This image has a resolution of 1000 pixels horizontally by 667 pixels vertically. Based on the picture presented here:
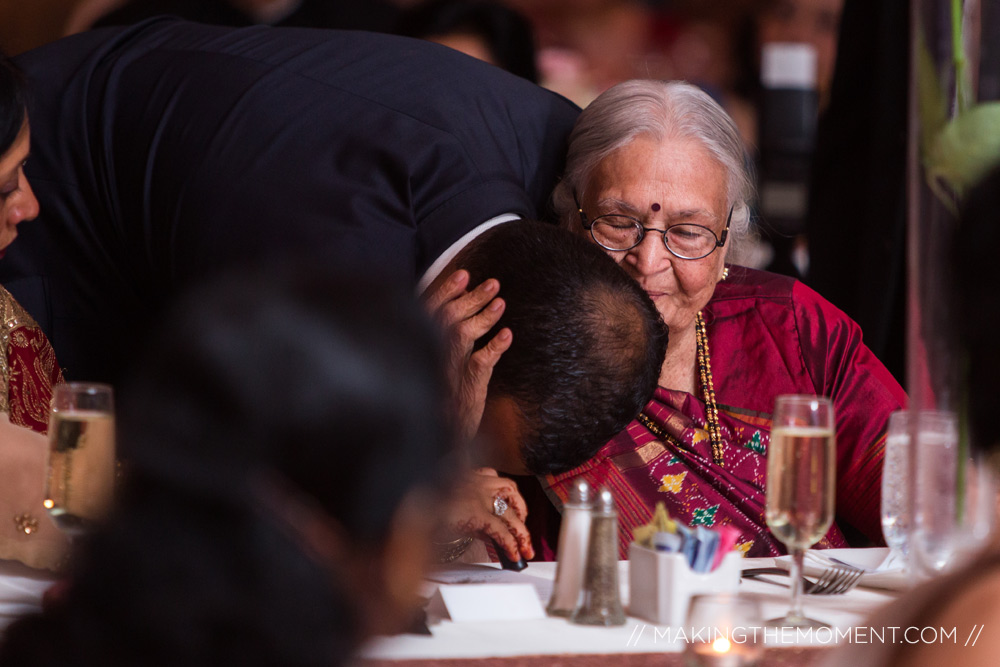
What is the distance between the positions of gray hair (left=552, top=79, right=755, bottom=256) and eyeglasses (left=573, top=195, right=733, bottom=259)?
0.07m

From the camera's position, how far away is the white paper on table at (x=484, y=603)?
1.29 meters

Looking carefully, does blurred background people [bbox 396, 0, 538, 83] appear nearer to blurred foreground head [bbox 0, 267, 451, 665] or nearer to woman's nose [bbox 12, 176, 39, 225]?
woman's nose [bbox 12, 176, 39, 225]

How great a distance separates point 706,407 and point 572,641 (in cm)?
97

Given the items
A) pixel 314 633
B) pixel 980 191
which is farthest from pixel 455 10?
pixel 314 633

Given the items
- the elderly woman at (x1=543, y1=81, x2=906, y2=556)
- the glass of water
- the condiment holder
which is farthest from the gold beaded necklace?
the condiment holder

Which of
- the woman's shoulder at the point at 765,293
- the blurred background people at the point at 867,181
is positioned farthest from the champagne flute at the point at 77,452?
the blurred background people at the point at 867,181

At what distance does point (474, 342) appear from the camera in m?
1.59

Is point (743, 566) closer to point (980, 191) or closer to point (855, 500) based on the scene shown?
point (855, 500)

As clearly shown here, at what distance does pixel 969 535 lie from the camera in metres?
1.28

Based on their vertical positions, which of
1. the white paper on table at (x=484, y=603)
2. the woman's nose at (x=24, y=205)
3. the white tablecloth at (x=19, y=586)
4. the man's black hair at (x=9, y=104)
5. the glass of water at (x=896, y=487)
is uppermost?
the man's black hair at (x=9, y=104)

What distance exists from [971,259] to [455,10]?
2895mm

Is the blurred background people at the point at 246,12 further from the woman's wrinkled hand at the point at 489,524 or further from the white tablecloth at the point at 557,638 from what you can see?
the white tablecloth at the point at 557,638

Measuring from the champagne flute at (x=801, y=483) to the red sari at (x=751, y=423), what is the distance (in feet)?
1.98

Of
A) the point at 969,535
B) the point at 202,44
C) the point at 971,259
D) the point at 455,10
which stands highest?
the point at 455,10
